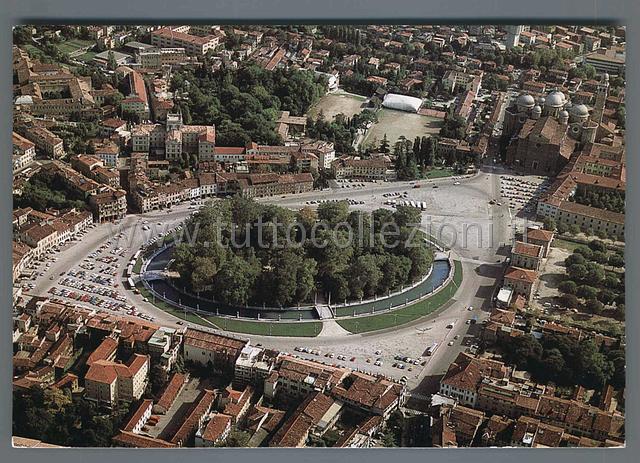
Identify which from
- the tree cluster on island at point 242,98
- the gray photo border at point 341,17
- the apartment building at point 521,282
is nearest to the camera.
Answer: the gray photo border at point 341,17

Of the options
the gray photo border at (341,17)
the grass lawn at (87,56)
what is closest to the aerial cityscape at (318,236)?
the grass lawn at (87,56)

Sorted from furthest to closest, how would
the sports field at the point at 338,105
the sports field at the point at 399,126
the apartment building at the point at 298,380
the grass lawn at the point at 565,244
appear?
the sports field at the point at 338,105 → the sports field at the point at 399,126 → the grass lawn at the point at 565,244 → the apartment building at the point at 298,380

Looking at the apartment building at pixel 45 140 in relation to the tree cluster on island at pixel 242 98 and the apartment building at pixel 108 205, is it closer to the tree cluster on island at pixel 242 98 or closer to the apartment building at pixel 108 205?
the apartment building at pixel 108 205

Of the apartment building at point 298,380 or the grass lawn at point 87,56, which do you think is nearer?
the apartment building at point 298,380

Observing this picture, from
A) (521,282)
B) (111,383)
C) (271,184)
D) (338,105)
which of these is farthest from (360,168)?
(111,383)

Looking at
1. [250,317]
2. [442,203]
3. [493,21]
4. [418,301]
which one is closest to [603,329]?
[418,301]

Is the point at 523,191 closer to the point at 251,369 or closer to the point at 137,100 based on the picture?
the point at 251,369

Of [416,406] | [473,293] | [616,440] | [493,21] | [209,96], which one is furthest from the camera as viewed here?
[209,96]

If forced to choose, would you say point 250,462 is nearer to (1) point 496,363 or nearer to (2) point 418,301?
(1) point 496,363
